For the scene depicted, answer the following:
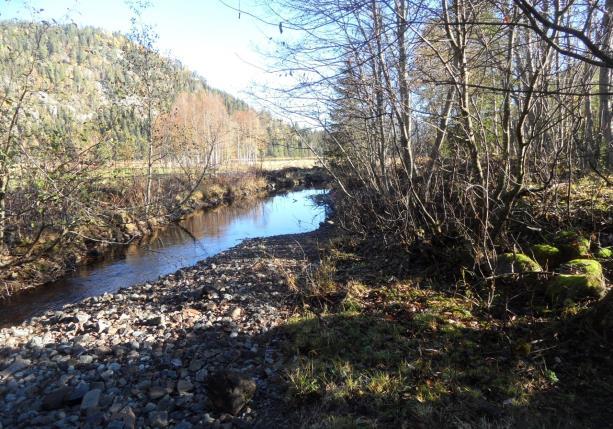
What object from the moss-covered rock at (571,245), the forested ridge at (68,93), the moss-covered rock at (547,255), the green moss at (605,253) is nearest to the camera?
the green moss at (605,253)

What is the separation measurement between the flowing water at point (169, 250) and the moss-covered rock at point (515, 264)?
28.3 feet

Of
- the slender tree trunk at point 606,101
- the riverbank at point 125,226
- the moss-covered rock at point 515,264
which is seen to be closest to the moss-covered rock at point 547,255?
the moss-covered rock at point 515,264

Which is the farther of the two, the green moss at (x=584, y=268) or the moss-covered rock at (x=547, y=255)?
the moss-covered rock at (x=547, y=255)

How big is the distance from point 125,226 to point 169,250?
2.78m

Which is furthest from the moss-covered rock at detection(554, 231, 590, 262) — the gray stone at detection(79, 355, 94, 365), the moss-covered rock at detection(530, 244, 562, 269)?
the gray stone at detection(79, 355, 94, 365)

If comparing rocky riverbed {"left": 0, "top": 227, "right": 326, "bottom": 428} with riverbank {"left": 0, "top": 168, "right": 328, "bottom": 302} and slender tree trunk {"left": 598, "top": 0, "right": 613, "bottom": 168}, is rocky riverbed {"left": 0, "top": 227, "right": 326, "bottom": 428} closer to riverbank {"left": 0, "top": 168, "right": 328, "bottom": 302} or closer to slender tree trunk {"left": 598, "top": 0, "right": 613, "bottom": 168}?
riverbank {"left": 0, "top": 168, "right": 328, "bottom": 302}

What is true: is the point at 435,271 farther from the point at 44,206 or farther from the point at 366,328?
the point at 44,206

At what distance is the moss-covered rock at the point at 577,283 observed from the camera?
434cm

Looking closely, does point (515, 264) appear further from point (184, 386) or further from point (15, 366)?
point (15, 366)

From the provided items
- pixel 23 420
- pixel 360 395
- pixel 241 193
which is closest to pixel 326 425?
pixel 360 395

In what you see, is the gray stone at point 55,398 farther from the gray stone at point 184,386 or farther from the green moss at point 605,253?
the green moss at point 605,253

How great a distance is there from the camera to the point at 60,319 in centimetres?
619

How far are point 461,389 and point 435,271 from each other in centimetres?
294

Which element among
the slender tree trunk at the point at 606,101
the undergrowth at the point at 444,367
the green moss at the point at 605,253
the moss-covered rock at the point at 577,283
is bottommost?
the undergrowth at the point at 444,367
